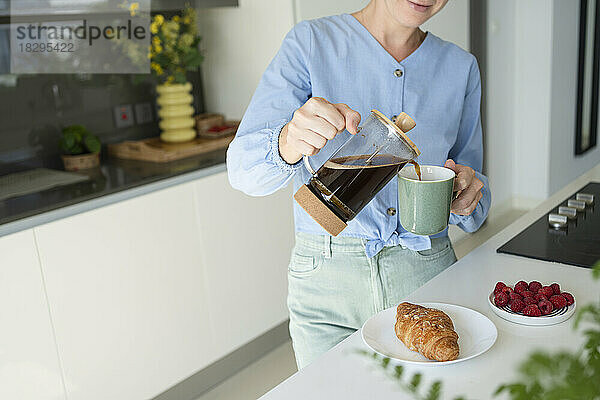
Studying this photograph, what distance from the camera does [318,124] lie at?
3.27 feet

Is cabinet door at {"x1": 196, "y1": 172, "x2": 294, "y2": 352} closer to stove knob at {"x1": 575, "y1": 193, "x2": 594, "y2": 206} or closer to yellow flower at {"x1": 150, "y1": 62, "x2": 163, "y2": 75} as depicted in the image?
yellow flower at {"x1": 150, "y1": 62, "x2": 163, "y2": 75}

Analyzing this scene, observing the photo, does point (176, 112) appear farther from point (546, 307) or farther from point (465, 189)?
point (546, 307)

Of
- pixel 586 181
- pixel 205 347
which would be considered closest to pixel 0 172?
Answer: pixel 205 347

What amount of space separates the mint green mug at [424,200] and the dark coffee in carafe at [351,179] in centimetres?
5

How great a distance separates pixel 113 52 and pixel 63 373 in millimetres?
1257

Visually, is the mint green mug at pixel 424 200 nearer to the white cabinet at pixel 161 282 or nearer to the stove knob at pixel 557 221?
the stove knob at pixel 557 221

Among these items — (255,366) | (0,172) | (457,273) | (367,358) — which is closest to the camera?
(367,358)

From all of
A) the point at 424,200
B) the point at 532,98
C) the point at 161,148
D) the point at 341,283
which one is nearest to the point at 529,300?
the point at 424,200

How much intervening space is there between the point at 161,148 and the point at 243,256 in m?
0.53

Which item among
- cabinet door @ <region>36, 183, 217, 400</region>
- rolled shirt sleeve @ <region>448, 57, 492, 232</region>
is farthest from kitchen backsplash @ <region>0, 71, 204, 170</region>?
rolled shirt sleeve @ <region>448, 57, 492, 232</region>

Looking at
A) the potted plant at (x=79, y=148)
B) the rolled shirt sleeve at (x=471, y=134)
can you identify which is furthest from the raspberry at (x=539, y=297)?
the potted plant at (x=79, y=148)

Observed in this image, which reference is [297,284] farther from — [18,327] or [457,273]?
[18,327]

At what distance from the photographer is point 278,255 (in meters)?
2.71

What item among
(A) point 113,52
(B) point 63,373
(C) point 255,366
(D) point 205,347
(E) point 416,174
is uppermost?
(A) point 113,52
